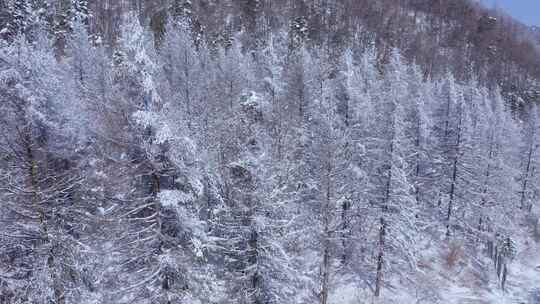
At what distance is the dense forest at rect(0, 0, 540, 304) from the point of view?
12070 millimetres

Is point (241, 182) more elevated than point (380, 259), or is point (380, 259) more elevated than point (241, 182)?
point (241, 182)

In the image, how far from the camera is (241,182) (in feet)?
50.0

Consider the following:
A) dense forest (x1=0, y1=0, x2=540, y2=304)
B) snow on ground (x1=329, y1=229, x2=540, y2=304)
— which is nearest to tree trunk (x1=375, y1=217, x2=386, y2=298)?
dense forest (x1=0, y1=0, x2=540, y2=304)

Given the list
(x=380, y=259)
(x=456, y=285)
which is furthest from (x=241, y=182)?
(x=456, y=285)

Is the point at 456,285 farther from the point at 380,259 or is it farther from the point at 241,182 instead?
the point at 241,182

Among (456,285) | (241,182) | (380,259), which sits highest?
(241,182)

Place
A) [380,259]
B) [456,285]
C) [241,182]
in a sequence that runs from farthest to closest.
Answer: [456,285] < [380,259] < [241,182]

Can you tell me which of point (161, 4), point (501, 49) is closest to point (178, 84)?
point (161, 4)

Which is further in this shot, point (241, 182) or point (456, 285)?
point (456, 285)

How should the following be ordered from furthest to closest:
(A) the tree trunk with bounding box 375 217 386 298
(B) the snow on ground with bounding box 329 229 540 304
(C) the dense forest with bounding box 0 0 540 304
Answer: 1. (B) the snow on ground with bounding box 329 229 540 304
2. (A) the tree trunk with bounding box 375 217 386 298
3. (C) the dense forest with bounding box 0 0 540 304

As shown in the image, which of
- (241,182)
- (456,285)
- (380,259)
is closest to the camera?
(241,182)

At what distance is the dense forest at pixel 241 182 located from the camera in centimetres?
1207

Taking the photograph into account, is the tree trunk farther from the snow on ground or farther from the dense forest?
the snow on ground

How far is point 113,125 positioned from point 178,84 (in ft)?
60.4
